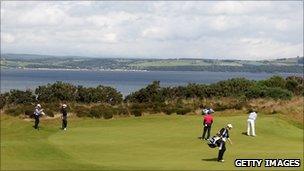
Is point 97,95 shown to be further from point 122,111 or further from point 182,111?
point 182,111

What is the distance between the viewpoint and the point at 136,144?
34156mm

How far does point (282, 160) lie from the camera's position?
86.9 feet

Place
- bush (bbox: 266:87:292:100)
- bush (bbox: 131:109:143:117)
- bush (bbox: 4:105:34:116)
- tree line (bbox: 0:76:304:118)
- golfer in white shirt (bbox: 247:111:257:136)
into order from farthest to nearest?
bush (bbox: 266:87:292:100) → tree line (bbox: 0:76:304:118) → bush (bbox: 131:109:143:117) → bush (bbox: 4:105:34:116) → golfer in white shirt (bbox: 247:111:257:136)

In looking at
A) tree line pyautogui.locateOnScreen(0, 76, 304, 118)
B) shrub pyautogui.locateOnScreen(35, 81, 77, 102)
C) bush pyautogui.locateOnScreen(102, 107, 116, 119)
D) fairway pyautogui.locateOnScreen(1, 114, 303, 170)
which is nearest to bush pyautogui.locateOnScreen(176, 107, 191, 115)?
fairway pyautogui.locateOnScreen(1, 114, 303, 170)

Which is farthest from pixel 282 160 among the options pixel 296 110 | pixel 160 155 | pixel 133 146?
pixel 296 110
